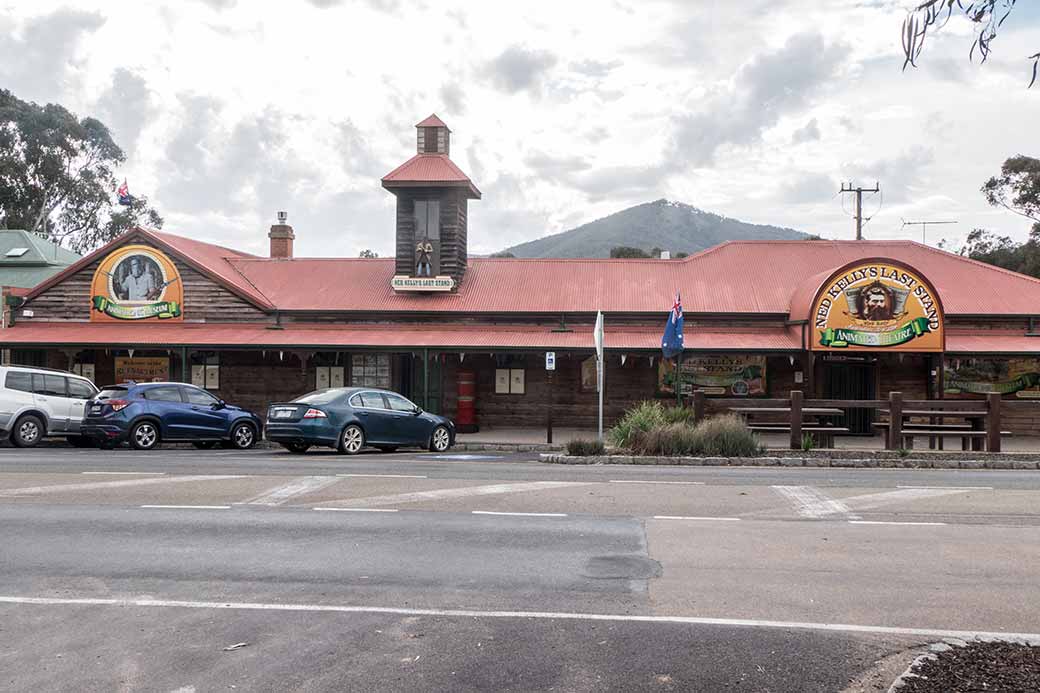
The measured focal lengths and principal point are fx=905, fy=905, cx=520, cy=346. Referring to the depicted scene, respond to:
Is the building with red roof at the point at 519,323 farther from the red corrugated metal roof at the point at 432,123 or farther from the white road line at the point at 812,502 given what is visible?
the white road line at the point at 812,502

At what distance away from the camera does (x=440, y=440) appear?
1973cm

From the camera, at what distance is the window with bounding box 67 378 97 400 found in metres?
20.7

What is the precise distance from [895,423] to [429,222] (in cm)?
1545

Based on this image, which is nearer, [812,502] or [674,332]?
[812,502]

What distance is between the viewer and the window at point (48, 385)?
1998cm

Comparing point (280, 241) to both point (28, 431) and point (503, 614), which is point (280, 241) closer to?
point (28, 431)

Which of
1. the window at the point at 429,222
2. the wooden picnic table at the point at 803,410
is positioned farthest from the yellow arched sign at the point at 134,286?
the wooden picnic table at the point at 803,410

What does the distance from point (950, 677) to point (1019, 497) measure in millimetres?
8207

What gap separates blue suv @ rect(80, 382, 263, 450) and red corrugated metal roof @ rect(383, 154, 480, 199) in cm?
1081

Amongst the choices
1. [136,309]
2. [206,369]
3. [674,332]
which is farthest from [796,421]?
[136,309]

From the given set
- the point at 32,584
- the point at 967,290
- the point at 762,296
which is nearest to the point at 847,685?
the point at 32,584

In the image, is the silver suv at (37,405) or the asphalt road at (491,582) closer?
the asphalt road at (491,582)

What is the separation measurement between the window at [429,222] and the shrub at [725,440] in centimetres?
1338

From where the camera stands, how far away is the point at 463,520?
32.9 feet
